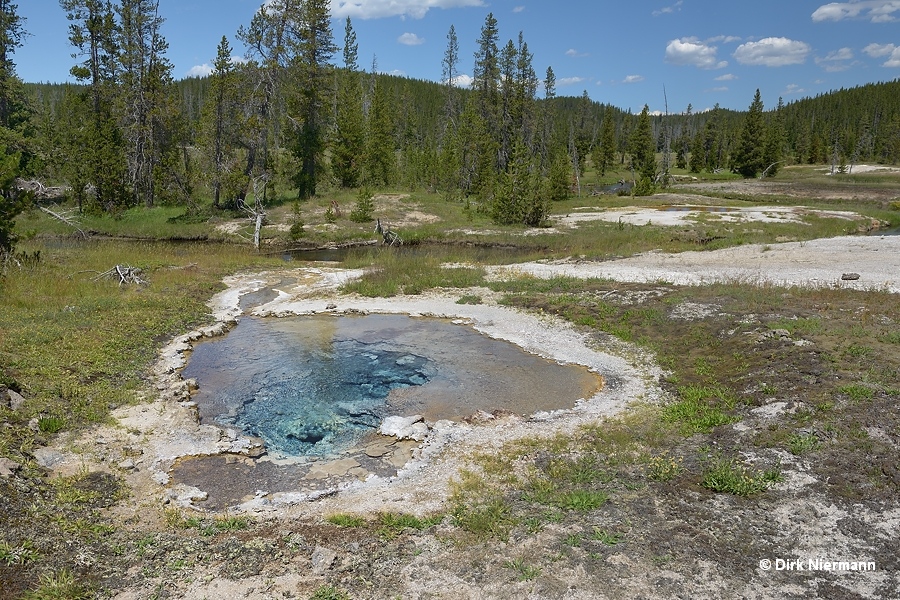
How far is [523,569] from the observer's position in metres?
6.16

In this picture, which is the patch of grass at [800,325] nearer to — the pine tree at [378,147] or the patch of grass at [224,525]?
the patch of grass at [224,525]

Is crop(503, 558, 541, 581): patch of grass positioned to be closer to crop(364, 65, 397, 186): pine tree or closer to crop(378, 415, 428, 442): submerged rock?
crop(378, 415, 428, 442): submerged rock

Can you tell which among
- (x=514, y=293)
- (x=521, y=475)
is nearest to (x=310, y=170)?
(x=514, y=293)

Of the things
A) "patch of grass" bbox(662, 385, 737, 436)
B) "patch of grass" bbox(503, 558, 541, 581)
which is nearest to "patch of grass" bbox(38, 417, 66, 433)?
"patch of grass" bbox(503, 558, 541, 581)

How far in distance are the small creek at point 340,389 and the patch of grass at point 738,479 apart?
12.8 feet

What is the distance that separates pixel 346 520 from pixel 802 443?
22.8 feet

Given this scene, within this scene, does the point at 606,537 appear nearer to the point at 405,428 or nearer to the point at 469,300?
the point at 405,428

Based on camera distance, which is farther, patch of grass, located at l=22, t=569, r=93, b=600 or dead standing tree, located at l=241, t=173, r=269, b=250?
dead standing tree, located at l=241, t=173, r=269, b=250

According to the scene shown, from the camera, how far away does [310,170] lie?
45.8 metres

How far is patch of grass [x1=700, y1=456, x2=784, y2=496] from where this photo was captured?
25.0 feet

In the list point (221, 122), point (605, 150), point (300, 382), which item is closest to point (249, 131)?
point (221, 122)

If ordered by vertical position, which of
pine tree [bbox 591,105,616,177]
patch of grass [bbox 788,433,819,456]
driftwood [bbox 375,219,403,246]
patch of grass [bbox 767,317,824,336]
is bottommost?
patch of grass [bbox 788,433,819,456]

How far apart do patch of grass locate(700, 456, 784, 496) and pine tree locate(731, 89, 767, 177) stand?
301ft

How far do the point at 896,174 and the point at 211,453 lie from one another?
102406 millimetres
